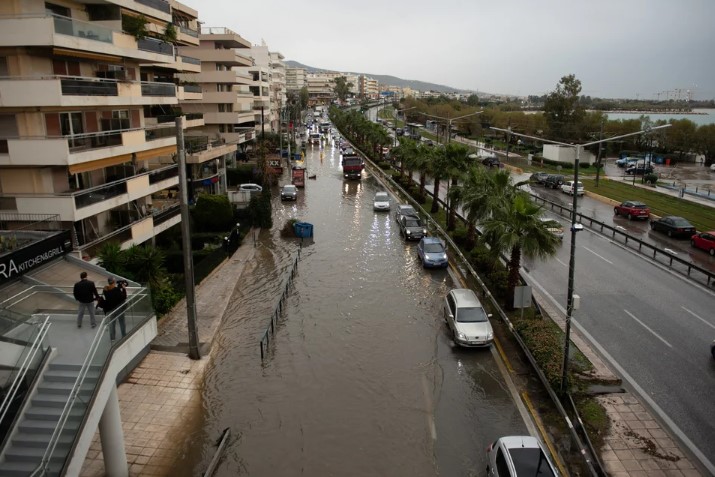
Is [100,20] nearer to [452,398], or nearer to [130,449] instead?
[130,449]

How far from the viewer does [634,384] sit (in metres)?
16.8

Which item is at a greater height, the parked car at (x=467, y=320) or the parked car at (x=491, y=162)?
the parked car at (x=491, y=162)

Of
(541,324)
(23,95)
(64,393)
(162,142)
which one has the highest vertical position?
(23,95)

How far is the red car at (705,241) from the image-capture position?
104ft

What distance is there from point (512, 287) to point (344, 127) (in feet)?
359

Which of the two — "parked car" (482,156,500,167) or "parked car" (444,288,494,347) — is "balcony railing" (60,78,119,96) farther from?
"parked car" (482,156,500,167)

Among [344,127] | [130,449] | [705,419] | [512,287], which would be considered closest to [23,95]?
[130,449]

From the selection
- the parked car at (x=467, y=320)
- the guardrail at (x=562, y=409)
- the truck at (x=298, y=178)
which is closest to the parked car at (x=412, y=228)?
the guardrail at (x=562, y=409)

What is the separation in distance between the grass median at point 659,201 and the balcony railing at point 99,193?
36136 mm

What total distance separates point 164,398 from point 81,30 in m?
13.7

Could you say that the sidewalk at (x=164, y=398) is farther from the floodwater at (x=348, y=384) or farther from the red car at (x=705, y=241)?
the red car at (x=705, y=241)

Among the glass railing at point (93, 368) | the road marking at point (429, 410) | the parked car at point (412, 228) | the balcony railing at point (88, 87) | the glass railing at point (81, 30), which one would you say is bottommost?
the road marking at point (429, 410)

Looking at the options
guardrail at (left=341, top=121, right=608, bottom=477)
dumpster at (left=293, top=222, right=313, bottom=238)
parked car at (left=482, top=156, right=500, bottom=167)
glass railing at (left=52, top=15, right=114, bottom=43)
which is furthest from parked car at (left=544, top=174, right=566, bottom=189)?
glass railing at (left=52, top=15, right=114, bottom=43)

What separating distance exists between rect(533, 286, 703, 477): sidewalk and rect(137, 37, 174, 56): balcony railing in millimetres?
23520
